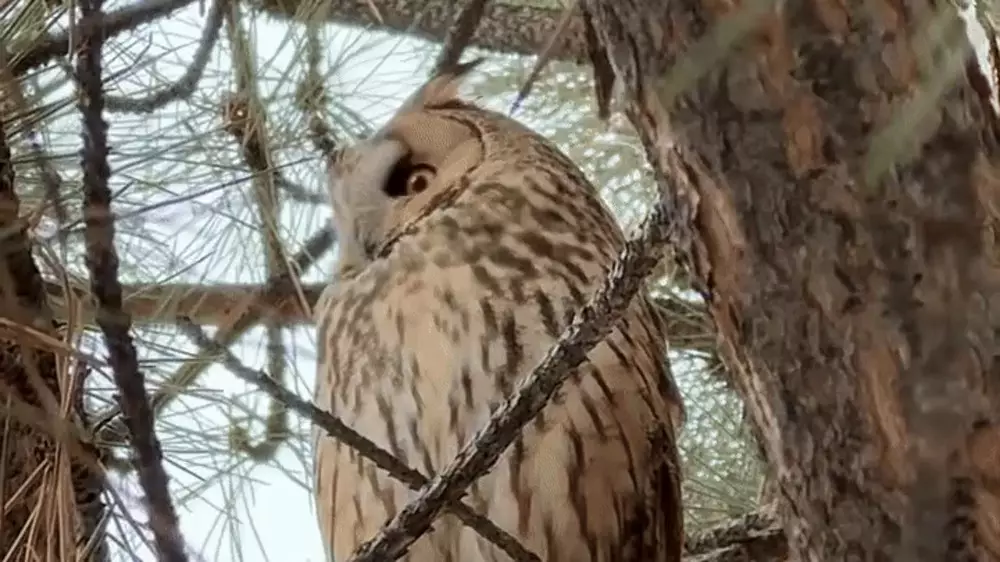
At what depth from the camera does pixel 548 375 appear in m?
0.84

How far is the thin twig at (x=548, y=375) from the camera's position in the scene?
771 millimetres

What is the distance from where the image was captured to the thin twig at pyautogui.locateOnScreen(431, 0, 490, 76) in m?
1.33

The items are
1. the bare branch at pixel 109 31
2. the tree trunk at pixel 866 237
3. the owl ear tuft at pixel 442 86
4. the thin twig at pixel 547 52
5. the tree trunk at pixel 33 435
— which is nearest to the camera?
the tree trunk at pixel 866 237

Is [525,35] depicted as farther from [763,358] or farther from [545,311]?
[763,358]

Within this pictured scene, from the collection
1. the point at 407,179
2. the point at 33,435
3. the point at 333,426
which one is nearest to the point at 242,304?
the point at 407,179

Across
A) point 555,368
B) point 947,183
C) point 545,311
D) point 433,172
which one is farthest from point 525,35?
point 947,183

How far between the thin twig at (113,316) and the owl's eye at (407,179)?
70 cm

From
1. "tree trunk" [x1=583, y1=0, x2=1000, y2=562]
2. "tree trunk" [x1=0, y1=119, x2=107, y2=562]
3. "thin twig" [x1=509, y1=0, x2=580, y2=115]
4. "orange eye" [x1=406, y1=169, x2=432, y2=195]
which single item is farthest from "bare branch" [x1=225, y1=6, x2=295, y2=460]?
"tree trunk" [x1=583, y1=0, x2=1000, y2=562]

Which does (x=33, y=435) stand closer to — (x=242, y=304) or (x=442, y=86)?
(x=242, y=304)

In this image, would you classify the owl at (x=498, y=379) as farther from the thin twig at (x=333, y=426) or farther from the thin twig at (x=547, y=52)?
the thin twig at (x=547, y=52)

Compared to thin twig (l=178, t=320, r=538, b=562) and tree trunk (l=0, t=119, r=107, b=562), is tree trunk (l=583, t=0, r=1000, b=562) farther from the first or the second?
tree trunk (l=0, t=119, r=107, b=562)

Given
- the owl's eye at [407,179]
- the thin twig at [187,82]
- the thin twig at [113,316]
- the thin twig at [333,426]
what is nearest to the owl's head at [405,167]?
the owl's eye at [407,179]

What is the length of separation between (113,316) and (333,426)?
0.45ft

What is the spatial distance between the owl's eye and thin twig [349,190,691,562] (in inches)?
25.1
